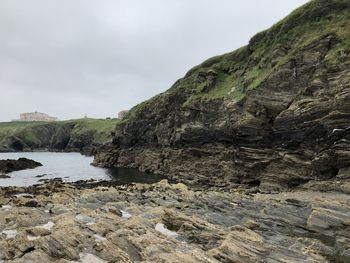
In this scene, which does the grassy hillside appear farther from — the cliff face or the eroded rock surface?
the eroded rock surface

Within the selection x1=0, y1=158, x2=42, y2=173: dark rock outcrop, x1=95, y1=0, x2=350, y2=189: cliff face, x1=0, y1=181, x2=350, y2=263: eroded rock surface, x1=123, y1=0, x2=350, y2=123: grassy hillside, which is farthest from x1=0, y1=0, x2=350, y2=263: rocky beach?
x1=0, y1=158, x2=42, y2=173: dark rock outcrop

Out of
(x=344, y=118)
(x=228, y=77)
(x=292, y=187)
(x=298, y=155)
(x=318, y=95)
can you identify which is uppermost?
(x=228, y=77)

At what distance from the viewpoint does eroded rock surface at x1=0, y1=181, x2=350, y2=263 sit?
25.8 meters

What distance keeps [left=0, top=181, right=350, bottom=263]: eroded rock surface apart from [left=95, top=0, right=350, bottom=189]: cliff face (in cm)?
1070

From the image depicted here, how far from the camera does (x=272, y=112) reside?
6812 cm

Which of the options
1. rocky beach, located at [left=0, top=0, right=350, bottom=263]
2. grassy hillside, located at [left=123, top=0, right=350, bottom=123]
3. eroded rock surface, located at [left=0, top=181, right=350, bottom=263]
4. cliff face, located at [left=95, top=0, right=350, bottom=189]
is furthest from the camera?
grassy hillside, located at [left=123, top=0, right=350, bottom=123]

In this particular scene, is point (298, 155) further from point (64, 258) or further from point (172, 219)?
point (64, 258)

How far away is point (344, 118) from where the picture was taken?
5253 cm

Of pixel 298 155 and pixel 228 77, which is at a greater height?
pixel 228 77

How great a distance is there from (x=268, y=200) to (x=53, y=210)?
26.5 m

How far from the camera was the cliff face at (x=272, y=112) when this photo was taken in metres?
56.1

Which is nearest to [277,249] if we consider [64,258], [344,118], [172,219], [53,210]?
[172,219]

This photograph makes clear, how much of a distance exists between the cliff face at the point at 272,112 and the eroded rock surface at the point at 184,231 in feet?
35.1

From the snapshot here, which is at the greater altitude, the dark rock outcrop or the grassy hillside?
the grassy hillside
